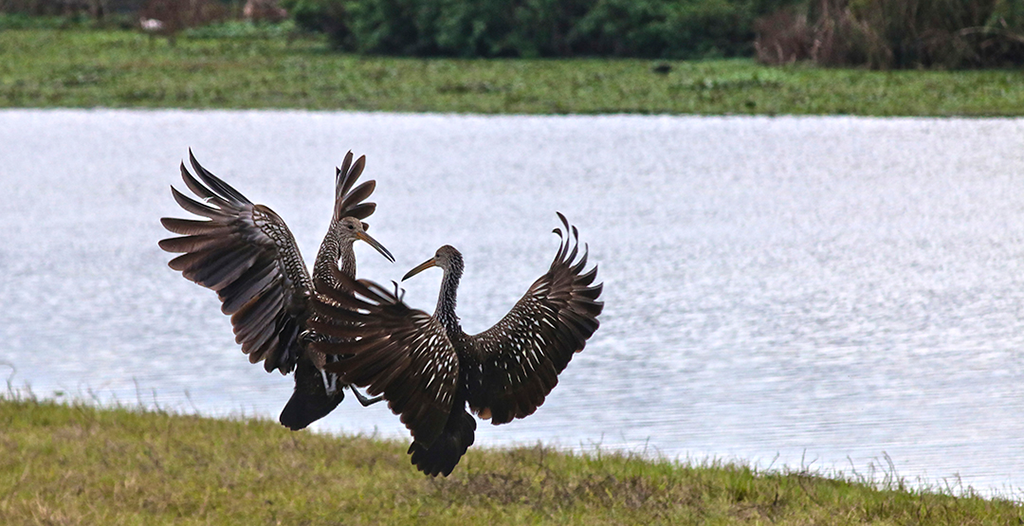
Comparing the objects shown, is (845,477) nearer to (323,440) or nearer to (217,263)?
(323,440)

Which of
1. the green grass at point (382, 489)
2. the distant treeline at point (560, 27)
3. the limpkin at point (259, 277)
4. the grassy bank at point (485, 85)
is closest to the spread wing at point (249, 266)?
the limpkin at point (259, 277)

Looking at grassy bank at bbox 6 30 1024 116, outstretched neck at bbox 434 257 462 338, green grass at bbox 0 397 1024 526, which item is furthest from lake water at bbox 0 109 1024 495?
outstretched neck at bbox 434 257 462 338

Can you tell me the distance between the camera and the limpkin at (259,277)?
13.2 ft

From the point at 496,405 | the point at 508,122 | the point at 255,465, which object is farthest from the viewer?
the point at 508,122

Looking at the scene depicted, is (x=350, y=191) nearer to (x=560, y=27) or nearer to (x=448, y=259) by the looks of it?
(x=448, y=259)

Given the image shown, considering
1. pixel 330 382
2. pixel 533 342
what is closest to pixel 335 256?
pixel 330 382

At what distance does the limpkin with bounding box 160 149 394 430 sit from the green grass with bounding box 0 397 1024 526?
1.45 m

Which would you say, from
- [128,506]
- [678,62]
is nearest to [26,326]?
[128,506]

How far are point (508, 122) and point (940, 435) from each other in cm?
1652

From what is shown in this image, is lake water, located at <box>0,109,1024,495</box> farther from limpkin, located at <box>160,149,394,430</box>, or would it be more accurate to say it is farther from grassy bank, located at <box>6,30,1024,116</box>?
limpkin, located at <box>160,149,394,430</box>

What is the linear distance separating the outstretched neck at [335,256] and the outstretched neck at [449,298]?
0.32m

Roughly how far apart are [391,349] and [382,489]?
1.96 m

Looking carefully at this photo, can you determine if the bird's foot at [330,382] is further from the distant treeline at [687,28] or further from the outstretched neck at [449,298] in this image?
the distant treeline at [687,28]

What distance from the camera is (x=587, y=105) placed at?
2453 cm
